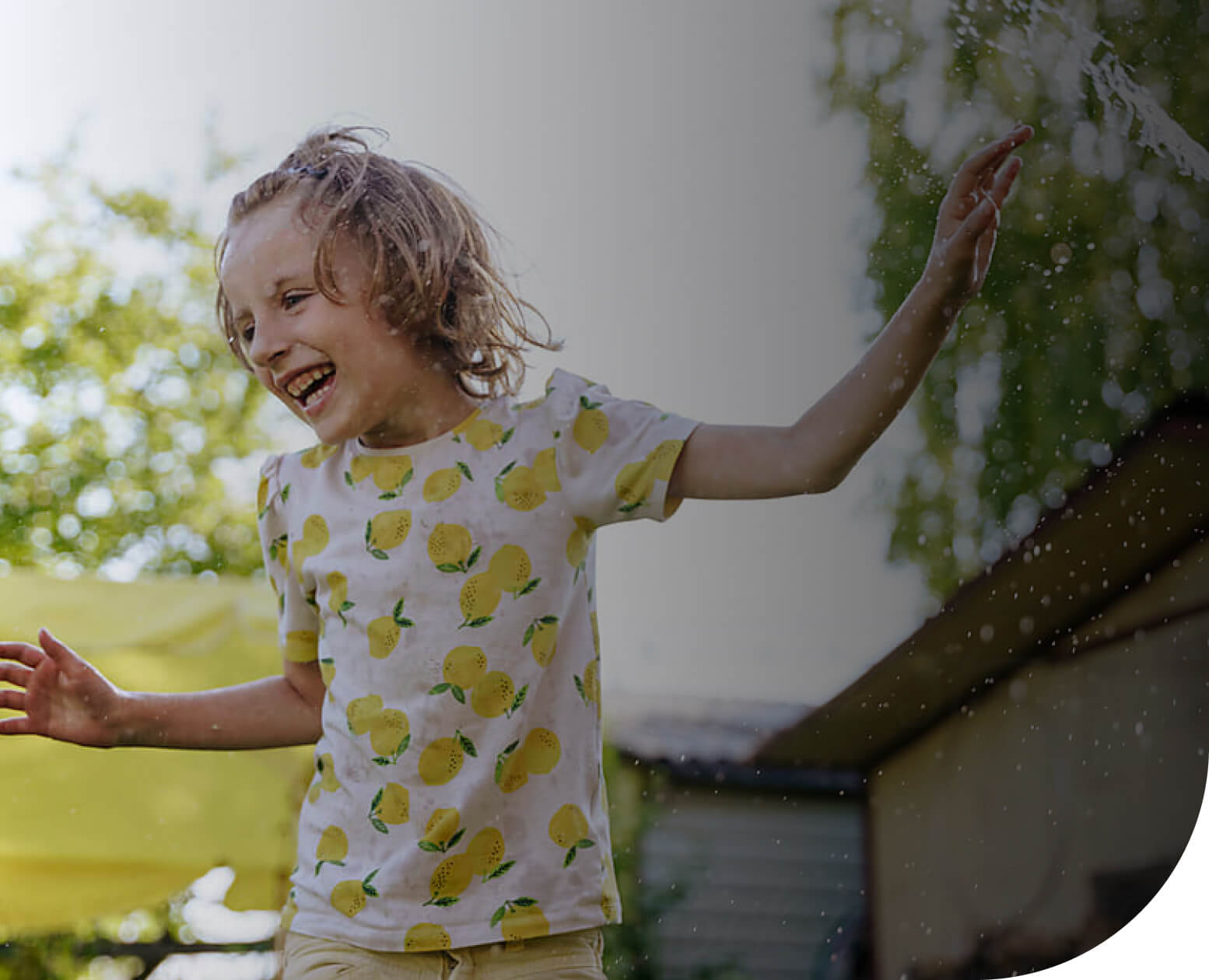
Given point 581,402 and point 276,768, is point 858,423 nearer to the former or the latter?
point 581,402

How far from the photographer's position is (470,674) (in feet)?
2.15

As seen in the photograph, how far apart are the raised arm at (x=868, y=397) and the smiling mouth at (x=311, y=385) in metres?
0.21

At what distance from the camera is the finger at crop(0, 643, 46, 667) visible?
27.8 inches

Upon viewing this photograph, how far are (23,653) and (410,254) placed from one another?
0.32m

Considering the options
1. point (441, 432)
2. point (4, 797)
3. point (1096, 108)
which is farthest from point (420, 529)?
point (1096, 108)

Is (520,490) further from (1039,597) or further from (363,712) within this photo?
(1039,597)

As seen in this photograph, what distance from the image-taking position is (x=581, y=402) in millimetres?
686

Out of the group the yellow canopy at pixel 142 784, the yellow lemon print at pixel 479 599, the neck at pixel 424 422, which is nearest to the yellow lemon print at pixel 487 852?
the yellow lemon print at pixel 479 599

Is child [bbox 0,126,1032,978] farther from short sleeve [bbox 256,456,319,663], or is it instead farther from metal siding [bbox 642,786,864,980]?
metal siding [bbox 642,786,864,980]

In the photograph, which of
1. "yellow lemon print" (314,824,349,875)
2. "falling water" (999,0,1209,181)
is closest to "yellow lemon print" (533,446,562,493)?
"yellow lemon print" (314,824,349,875)

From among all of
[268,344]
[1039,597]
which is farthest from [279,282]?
[1039,597]

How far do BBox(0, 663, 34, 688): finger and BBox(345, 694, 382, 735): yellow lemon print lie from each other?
201mm

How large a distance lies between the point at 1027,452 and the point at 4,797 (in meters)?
0.92

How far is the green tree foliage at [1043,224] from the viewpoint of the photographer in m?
1.13
